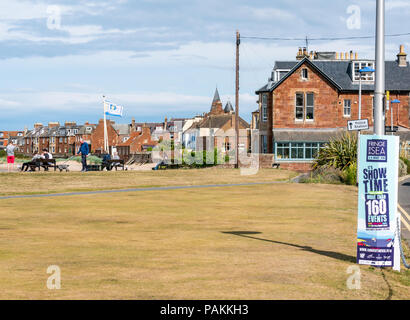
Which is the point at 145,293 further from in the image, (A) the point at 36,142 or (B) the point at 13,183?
(A) the point at 36,142

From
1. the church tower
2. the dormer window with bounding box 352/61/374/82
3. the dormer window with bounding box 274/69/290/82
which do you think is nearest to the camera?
the dormer window with bounding box 352/61/374/82

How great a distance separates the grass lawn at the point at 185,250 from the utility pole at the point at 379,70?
2.30 metres

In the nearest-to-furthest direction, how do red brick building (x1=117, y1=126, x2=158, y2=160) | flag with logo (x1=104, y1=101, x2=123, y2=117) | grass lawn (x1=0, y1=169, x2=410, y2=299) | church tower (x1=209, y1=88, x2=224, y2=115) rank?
1. grass lawn (x1=0, y1=169, x2=410, y2=299)
2. flag with logo (x1=104, y1=101, x2=123, y2=117)
3. red brick building (x1=117, y1=126, x2=158, y2=160)
4. church tower (x1=209, y1=88, x2=224, y2=115)

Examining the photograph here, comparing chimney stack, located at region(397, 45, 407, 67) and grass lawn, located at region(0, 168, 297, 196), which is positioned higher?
chimney stack, located at region(397, 45, 407, 67)

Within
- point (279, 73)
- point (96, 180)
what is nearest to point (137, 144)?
point (279, 73)

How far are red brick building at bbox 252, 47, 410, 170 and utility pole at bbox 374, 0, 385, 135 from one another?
42602 millimetres

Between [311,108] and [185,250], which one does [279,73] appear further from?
[185,250]

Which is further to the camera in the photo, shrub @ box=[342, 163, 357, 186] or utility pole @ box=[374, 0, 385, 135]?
shrub @ box=[342, 163, 357, 186]

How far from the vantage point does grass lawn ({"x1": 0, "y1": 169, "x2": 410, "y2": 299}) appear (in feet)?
25.2

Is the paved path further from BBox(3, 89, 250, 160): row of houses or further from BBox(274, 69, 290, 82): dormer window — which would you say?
BBox(3, 89, 250, 160): row of houses

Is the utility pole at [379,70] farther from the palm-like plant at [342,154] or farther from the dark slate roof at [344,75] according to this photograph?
the dark slate roof at [344,75]

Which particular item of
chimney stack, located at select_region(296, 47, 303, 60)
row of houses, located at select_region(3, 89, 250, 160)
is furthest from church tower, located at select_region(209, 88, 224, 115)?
chimney stack, located at select_region(296, 47, 303, 60)
